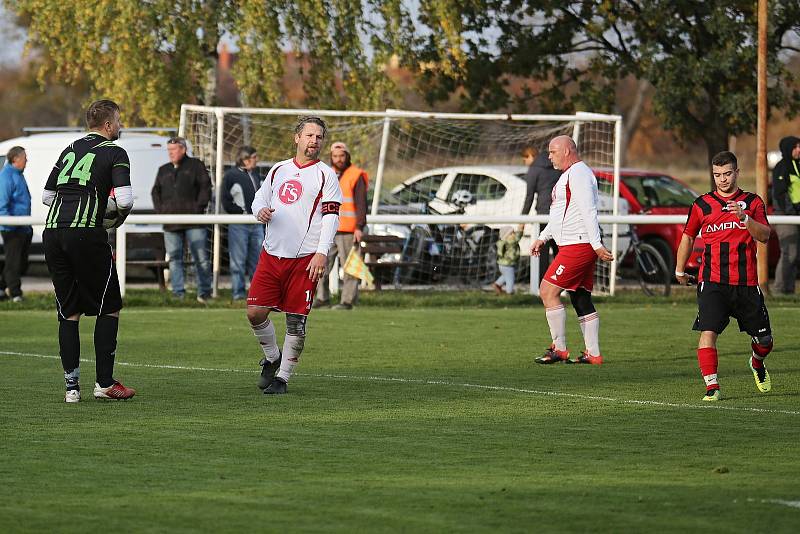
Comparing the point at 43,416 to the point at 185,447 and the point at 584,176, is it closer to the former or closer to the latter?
the point at 185,447

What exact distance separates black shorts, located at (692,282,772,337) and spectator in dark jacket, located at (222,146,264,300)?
33.7ft

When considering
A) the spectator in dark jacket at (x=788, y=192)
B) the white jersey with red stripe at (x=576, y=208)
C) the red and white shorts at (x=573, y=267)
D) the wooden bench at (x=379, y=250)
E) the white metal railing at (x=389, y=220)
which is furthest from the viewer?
the wooden bench at (x=379, y=250)

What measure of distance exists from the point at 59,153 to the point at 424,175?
5.56 meters

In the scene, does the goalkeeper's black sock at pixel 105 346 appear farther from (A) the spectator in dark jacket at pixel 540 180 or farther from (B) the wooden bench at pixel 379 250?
(A) the spectator in dark jacket at pixel 540 180

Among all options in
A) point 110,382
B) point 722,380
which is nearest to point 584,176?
point 722,380

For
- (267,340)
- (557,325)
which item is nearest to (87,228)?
(267,340)

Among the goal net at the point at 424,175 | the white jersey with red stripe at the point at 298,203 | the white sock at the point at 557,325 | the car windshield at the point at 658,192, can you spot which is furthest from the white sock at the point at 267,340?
the car windshield at the point at 658,192

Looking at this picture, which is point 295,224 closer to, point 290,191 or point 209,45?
point 290,191

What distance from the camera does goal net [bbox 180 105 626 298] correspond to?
883 inches

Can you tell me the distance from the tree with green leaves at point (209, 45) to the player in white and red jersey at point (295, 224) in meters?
15.4

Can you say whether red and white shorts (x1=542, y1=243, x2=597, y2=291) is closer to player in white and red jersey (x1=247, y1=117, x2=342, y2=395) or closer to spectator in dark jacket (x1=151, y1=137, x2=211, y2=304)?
player in white and red jersey (x1=247, y1=117, x2=342, y2=395)

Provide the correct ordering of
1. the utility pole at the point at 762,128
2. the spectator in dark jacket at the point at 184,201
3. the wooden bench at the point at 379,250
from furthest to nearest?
the utility pole at the point at 762,128 < the wooden bench at the point at 379,250 < the spectator in dark jacket at the point at 184,201

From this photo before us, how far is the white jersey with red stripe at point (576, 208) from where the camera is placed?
13.0 metres

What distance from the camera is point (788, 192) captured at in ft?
70.1
